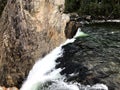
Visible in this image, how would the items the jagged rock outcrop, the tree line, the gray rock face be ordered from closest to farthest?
the gray rock face, the jagged rock outcrop, the tree line

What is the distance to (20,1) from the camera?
2347 cm

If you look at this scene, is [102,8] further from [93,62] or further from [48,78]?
[48,78]

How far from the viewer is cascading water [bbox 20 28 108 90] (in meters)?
18.0

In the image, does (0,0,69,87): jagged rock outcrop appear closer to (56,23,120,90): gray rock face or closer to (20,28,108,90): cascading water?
(20,28,108,90): cascading water

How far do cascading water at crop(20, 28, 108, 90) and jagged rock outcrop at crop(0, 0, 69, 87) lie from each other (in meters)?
0.59

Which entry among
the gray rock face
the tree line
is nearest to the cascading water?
the gray rock face

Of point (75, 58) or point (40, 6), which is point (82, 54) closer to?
point (75, 58)

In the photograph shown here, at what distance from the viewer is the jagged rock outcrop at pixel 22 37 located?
72.4 ft

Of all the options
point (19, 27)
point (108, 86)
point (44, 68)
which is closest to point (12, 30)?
point (19, 27)

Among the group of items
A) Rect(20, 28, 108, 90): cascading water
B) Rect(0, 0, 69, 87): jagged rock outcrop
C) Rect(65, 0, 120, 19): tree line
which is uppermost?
Rect(0, 0, 69, 87): jagged rock outcrop

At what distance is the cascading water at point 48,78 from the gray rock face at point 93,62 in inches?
20.6

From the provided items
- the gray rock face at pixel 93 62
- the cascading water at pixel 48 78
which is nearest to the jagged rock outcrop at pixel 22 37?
the cascading water at pixel 48 78

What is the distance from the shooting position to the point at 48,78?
20266mm

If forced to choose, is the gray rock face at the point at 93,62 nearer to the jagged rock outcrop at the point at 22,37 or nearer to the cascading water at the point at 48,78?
the cascading water at the point at 48,78
